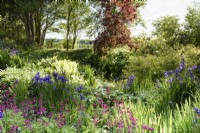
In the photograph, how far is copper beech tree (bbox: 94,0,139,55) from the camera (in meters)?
14.9

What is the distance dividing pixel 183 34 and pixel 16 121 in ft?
63.7

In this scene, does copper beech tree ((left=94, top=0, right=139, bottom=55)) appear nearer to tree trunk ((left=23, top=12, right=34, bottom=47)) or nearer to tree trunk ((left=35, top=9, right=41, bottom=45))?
tree trunk ((left=23, top=12, right=34, bottom=47))

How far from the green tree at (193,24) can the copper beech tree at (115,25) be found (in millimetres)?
7492

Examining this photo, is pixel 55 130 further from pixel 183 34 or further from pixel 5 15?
pixel 5 15

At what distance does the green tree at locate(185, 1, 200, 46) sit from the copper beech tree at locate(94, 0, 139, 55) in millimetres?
7492

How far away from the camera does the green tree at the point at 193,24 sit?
21133 mm

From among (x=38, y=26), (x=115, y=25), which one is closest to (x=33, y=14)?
(x=38, y=26)

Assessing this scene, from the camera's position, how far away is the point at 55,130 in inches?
140

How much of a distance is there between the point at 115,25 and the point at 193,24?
9.16 meters

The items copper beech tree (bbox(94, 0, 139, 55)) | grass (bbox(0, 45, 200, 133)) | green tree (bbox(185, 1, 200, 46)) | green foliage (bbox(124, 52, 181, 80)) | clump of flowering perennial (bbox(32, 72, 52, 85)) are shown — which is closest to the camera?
grass (bbox(0, 45, 200, 133))

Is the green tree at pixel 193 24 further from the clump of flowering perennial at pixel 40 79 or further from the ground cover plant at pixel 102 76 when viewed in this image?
the clump of flowering perennial at pixel 40 79

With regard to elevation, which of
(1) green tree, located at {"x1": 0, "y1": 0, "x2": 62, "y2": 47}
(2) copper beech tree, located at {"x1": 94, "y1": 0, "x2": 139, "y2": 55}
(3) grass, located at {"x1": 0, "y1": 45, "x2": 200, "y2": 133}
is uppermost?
(1) green tree, located at {"x1": 0, "y1": 0, "x2": 62, "y2": 47}

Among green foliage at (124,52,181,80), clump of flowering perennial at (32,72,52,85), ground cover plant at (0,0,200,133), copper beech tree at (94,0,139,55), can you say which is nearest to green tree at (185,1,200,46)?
ground cover plant at (0,0,200,133)

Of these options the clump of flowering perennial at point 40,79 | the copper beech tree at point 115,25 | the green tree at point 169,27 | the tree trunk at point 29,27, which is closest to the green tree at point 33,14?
the tree trunk at point 29,27
